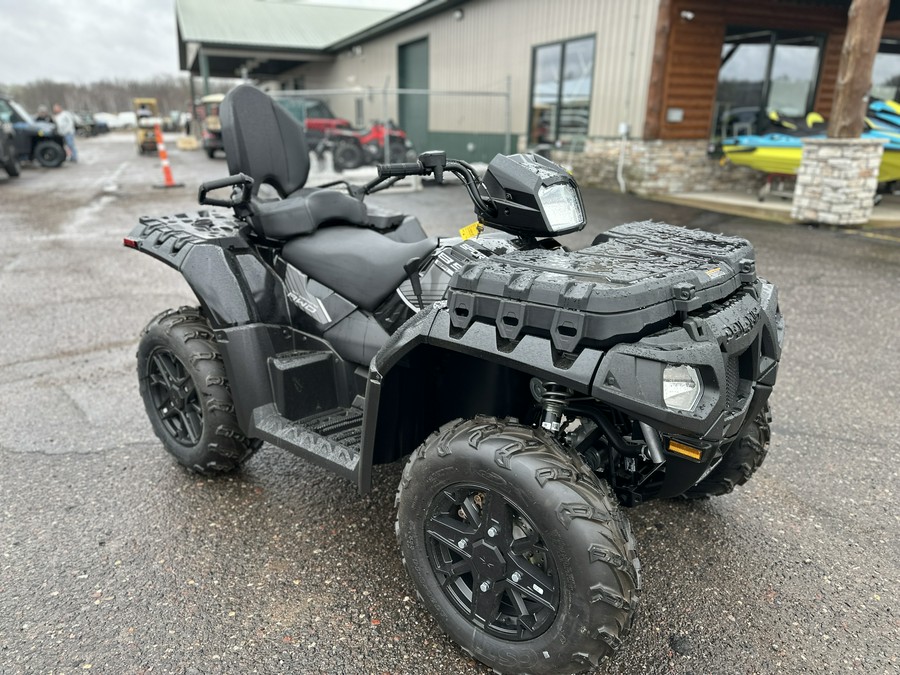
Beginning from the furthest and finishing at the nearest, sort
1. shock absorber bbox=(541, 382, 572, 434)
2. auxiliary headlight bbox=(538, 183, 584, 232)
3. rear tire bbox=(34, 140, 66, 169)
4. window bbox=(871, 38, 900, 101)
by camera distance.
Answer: rear tire bbox=(34, 140, 66, 169) → window bbox=(871, 38, 900, 101) → auxiliary headlight bbox=(538, 183, 584, 232) → shock absorber bbox=(541, 382, 572, 434)

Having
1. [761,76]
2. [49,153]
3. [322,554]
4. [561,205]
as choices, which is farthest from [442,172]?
[49,153]

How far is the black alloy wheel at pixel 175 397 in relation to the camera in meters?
3.05

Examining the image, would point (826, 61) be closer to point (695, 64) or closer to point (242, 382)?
point (695, 64)

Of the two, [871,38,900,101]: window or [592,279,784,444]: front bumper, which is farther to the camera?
[871,38,900,101]: window

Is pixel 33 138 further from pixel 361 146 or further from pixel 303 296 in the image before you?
pixel 303 296

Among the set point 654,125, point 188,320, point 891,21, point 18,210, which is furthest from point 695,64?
point 18,210

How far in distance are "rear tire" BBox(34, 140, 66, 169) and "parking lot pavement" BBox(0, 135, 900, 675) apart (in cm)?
1858

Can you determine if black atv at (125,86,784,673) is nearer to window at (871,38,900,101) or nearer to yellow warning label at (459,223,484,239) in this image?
yellow warning label at (459,223,484,239)

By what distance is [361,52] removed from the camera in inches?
997

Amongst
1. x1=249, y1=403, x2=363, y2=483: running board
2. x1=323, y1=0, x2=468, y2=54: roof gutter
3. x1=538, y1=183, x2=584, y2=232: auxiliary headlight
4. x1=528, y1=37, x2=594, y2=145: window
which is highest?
x1=323, y1=0, x2=468, y2=54: roof gutter

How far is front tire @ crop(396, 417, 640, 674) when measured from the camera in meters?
1.68

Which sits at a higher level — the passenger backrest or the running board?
the passenger backrest

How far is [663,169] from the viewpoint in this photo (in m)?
12.5

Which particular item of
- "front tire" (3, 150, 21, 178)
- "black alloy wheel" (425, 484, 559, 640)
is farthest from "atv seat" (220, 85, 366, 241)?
"front tire" (3, 150, 21, 178)
